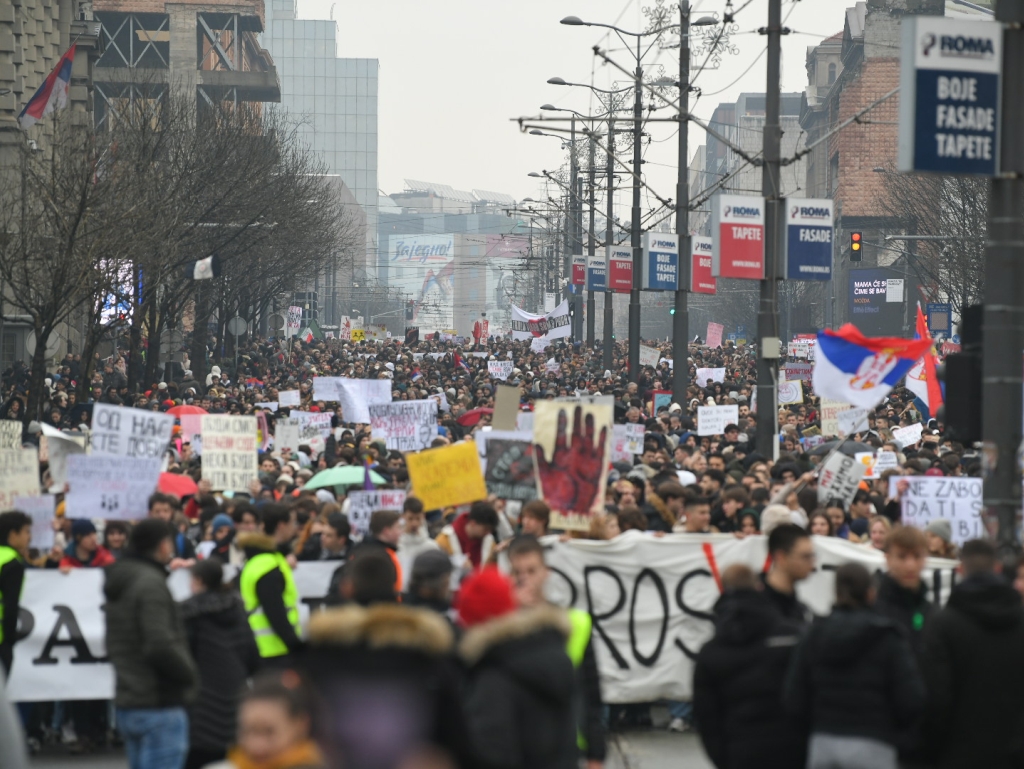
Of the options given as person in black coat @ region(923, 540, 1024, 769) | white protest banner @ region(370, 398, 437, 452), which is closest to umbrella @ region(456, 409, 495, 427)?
white protest banner @ region(370, 398, 437, 452)

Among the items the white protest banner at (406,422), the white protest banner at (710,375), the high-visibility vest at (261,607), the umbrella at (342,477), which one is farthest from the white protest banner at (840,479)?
the white protest banner at (710,375)

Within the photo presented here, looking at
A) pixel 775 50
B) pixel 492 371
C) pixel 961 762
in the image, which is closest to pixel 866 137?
pixel 492 371

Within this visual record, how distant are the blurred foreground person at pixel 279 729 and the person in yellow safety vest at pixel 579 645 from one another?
60.8 inches

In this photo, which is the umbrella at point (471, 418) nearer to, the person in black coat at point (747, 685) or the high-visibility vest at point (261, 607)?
the high-visibility vest at point (261, 607)

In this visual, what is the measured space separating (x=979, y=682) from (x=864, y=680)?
0.56 m

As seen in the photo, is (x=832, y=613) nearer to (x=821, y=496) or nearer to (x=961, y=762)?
(x=961, y=762)

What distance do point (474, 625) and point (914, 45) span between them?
5070mm

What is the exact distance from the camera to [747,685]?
6184 mm

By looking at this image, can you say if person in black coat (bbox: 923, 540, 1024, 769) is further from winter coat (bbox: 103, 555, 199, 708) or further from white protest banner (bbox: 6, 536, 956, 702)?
white protest banner (bbox: 6, 536, 956, 702)

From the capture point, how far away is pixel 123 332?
43844mm

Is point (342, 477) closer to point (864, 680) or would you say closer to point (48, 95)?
point (864, 680)

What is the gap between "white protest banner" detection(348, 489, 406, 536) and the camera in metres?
11.6

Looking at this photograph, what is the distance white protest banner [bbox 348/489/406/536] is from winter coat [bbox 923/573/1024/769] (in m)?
5.77

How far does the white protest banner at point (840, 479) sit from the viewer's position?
1291 cm
